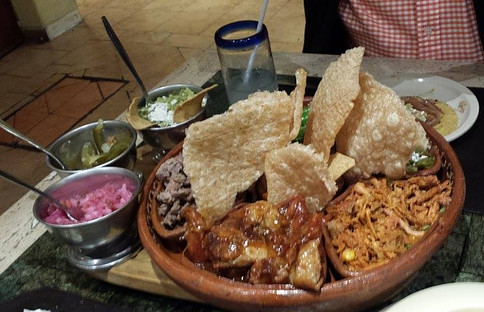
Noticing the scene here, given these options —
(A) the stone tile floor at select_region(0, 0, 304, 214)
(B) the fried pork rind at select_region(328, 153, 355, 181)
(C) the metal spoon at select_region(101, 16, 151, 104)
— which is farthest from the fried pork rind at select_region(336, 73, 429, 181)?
(A) the stone tile floor at select_region(0, 0, 304, 214)

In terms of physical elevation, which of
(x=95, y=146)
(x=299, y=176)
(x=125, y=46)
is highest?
(x=299, y=176)

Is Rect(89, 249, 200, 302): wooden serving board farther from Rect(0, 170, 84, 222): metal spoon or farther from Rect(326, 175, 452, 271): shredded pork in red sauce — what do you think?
Rect(326, 175, 452, 271): shredded pork in red sauce

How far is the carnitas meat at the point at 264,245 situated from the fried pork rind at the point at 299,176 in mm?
30

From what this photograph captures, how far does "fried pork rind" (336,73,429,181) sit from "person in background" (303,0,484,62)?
997 mm

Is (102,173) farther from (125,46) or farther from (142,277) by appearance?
(125,46)

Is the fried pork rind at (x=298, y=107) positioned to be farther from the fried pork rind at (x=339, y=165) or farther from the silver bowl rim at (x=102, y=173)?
the silver bowl rim at (x=102, y=173)

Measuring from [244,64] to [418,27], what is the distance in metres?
0.78

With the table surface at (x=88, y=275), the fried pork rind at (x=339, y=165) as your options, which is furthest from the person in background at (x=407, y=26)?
the fried pork rind at (x=339, y=165)

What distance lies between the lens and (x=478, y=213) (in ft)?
3.68

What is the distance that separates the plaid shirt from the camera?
73.7 inches

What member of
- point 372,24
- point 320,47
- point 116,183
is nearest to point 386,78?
point 372,24

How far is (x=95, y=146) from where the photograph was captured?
145cm

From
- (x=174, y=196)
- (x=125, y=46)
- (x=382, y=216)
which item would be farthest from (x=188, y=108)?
(x=125, y=46)

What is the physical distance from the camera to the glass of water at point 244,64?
1541mm
